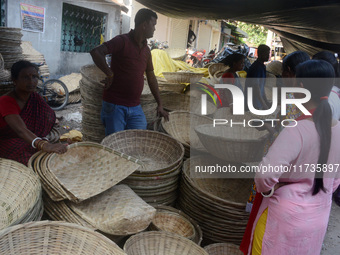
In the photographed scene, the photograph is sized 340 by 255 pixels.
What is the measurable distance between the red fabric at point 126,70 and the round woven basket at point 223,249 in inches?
53.9

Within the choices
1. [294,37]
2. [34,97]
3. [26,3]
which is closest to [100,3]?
[26,3]

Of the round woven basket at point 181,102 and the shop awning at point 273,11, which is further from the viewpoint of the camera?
the round woven basket at point 181,102

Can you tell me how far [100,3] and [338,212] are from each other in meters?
7.42

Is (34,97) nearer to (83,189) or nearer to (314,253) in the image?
(83,189)

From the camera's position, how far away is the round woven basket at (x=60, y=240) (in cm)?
131

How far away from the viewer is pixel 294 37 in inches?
218

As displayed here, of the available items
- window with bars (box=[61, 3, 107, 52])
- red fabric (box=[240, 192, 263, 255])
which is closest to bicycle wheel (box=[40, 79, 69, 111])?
window with bars (box=[61, 3, 107, 52])

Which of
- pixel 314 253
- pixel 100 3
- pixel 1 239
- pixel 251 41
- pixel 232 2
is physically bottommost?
pixel 314 253

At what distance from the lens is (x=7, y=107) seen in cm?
218

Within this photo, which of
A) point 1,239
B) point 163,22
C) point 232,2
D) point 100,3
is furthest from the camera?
point 163,22

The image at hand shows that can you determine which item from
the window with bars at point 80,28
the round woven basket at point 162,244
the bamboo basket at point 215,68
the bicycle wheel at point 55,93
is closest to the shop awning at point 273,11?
the bamboo basket at point 215,68

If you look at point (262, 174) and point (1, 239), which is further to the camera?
point (262, 174)

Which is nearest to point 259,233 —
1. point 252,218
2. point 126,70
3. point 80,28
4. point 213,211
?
point 252,218

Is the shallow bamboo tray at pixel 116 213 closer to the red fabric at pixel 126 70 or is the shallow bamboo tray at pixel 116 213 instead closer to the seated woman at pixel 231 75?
the red fabric at pixel 126 70
